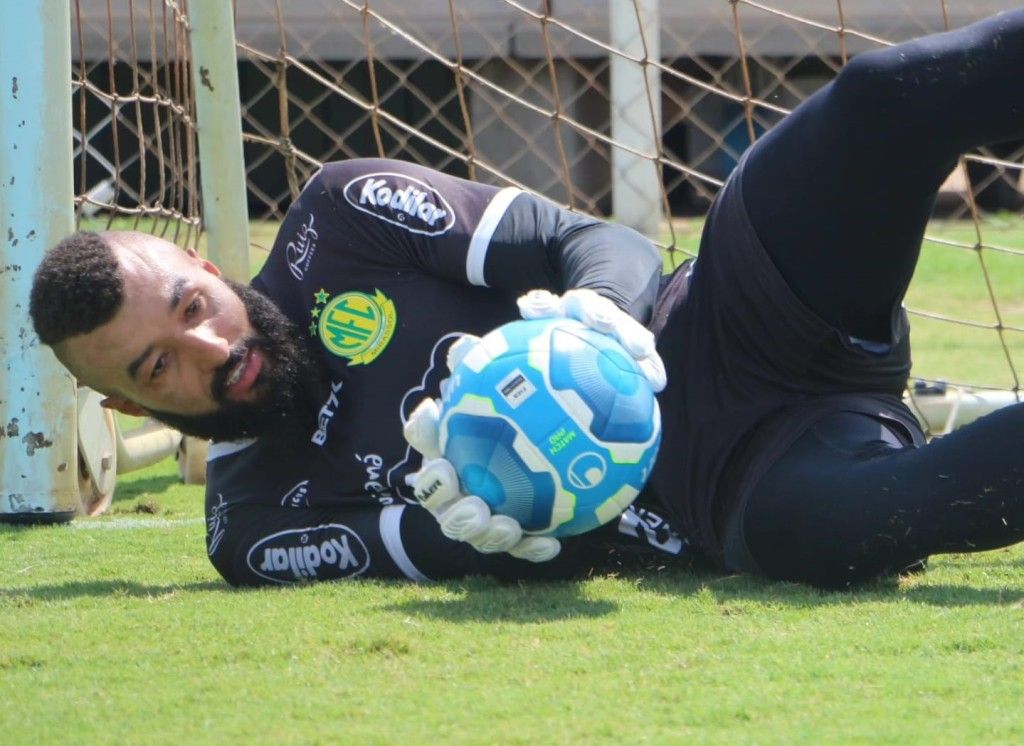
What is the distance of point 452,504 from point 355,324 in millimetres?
486

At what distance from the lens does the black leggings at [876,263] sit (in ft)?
6.25

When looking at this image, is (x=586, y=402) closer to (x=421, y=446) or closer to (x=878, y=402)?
(x=421, y=446)

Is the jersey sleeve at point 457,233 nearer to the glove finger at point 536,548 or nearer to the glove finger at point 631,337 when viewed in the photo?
the glove finger at point 631,337

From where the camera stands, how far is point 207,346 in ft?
7.10

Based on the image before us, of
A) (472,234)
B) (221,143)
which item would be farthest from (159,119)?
(472,234)

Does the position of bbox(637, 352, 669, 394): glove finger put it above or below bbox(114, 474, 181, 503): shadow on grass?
above

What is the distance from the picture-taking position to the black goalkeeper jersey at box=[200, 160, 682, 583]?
7.15 ft

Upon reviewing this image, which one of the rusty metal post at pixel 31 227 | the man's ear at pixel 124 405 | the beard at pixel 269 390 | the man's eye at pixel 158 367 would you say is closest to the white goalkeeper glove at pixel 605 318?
the beard at pixel 269 390

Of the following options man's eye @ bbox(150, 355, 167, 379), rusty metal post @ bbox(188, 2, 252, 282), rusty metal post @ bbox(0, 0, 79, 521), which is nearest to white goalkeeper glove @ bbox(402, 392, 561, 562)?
man's eye @ bbox(150, 355, 167, 379)

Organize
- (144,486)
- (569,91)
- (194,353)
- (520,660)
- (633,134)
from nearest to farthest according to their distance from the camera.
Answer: (520,660)
(194,353)
(144,486)
(633,134)
(569,91)

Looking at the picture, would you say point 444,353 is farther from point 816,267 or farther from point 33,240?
point 33,240

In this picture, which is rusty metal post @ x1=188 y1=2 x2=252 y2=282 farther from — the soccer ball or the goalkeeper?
the soccer ball

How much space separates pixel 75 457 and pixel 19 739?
1396 millimetres

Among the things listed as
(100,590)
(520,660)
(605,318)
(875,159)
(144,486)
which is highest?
(875,159)
